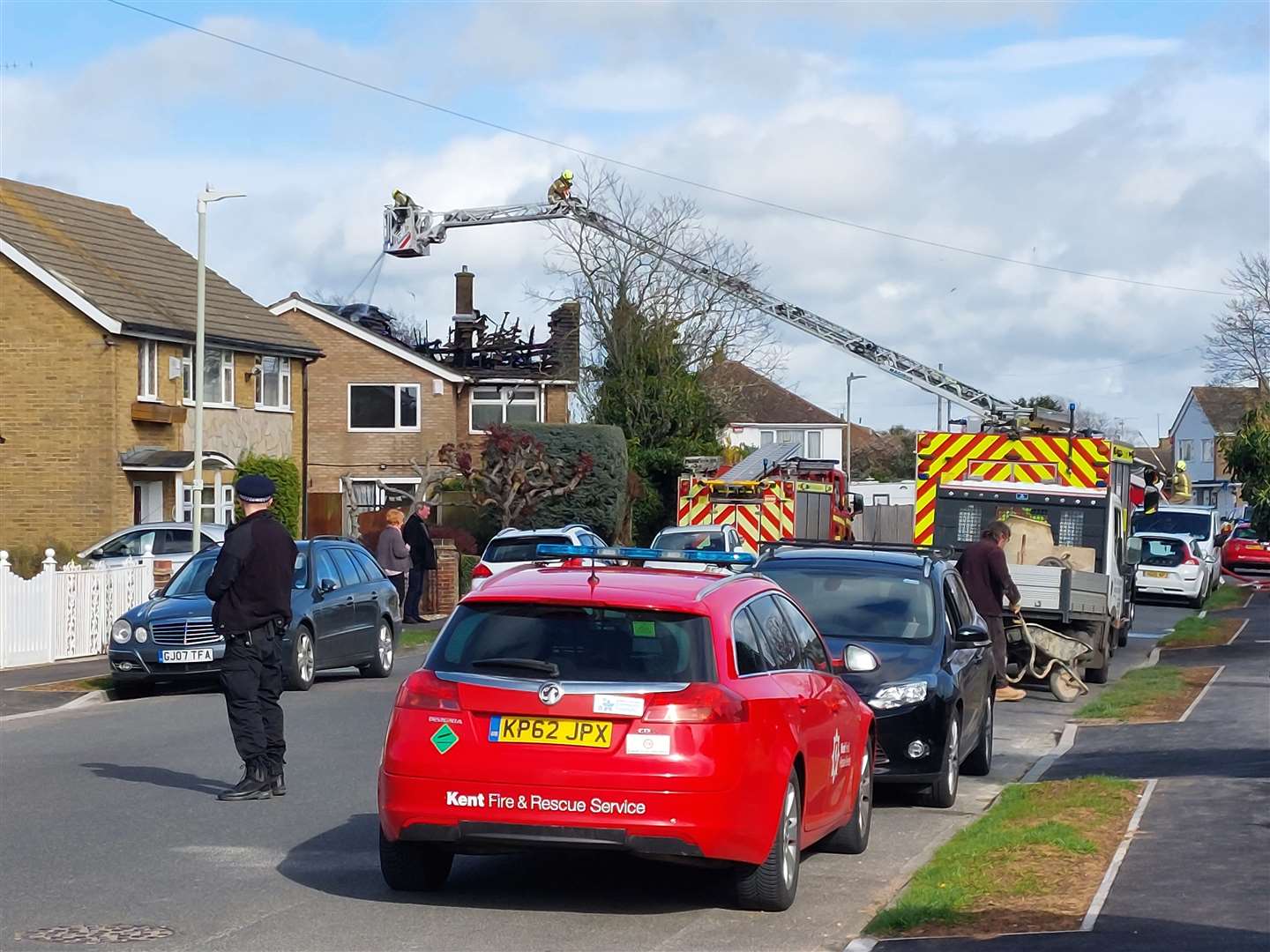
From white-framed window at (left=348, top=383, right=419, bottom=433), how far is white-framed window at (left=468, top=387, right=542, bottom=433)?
80.8 inches

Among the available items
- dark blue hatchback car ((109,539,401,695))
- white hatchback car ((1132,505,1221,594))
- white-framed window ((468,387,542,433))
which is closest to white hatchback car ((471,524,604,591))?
dark blue hatchback car ((109,539,401,695))

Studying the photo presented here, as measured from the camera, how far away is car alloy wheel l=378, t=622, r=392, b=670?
2042 cm

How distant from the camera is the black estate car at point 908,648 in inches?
429

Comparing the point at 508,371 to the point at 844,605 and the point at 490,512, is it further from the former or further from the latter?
the point at 844,605

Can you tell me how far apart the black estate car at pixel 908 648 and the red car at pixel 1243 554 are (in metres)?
40.6

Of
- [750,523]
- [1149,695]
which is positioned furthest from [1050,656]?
[750,523]

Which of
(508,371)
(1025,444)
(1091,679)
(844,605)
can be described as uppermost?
(508,371)

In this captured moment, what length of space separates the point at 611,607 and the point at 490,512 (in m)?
36.8

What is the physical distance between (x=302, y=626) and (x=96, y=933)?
11.3m

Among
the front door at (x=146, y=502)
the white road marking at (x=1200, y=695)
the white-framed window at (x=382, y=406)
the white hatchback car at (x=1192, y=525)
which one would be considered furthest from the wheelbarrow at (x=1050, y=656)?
the white-framed window at (x=382, y=406)

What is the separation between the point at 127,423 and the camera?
1395 inches

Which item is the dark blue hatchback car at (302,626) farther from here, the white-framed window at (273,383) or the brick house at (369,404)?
the brick house at (369,404)

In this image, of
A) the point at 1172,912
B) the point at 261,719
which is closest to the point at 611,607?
the point at 1172,912

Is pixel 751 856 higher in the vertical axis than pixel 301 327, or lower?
lower
